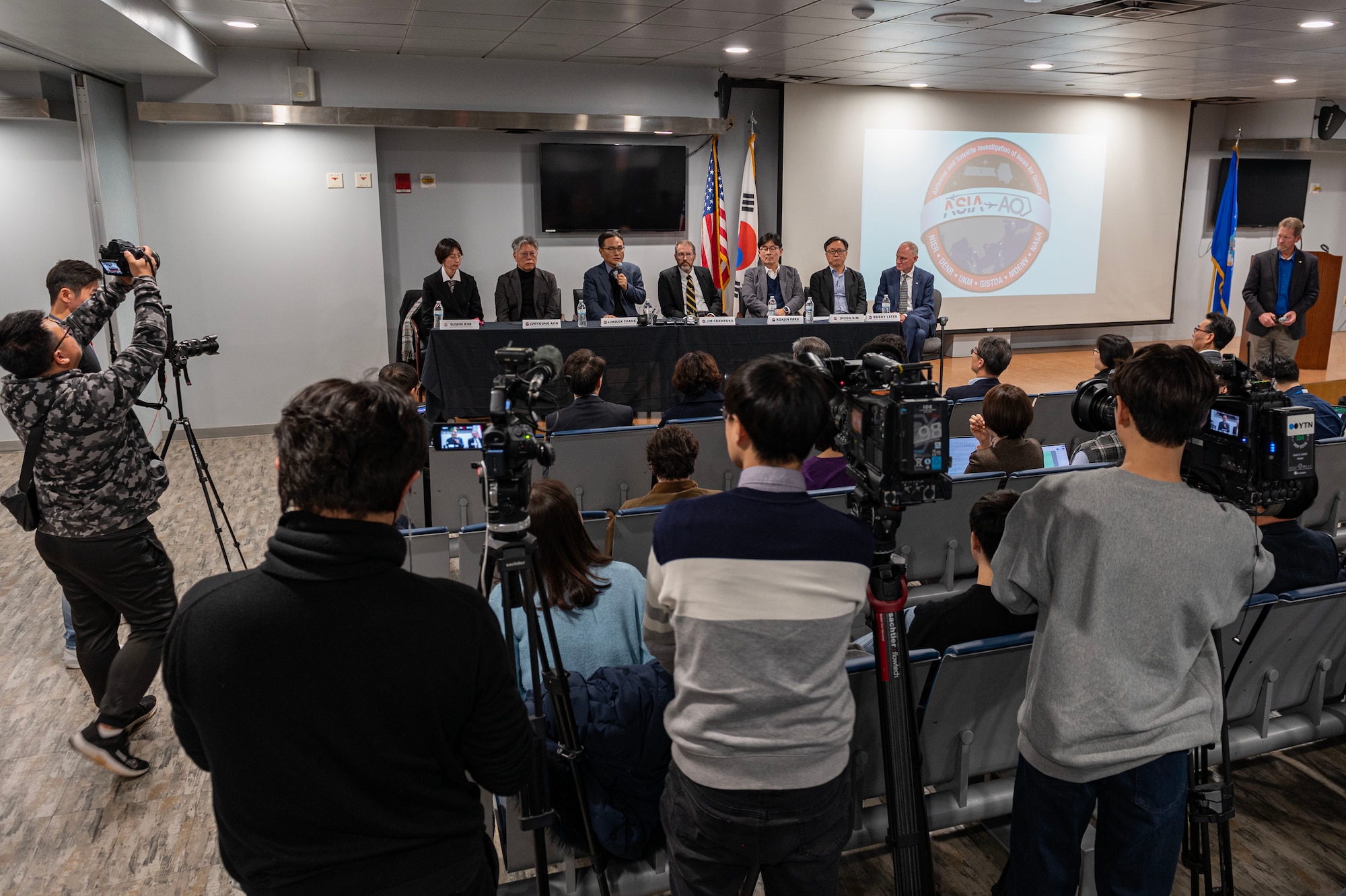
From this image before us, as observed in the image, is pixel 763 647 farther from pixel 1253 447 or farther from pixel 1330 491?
pixel 1330 491

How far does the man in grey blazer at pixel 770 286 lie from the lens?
7.42 m

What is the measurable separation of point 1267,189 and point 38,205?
13082 millimetres

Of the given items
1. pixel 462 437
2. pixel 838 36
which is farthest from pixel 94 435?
pixel 838 36

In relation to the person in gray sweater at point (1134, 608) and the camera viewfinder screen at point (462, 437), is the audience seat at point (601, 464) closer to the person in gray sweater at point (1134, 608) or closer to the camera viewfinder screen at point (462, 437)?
the camera viewfinder screen at point (462, 437)

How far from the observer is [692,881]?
1.46m

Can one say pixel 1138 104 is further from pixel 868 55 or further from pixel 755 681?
pixel 755 681

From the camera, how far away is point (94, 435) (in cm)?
261

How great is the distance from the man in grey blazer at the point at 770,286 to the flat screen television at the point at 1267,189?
272 inches

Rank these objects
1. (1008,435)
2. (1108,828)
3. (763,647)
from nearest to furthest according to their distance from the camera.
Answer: (763,647)
(1108,828)
(1008,435)

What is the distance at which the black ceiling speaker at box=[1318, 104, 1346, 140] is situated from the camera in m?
10.9

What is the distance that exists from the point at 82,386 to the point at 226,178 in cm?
532

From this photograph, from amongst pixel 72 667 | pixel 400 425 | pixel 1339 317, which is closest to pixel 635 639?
pixel 400 425

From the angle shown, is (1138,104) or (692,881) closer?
(692,881)

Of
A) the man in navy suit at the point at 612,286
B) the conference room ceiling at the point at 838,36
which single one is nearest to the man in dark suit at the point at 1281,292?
the conference room ceiling at the point at 838,36
